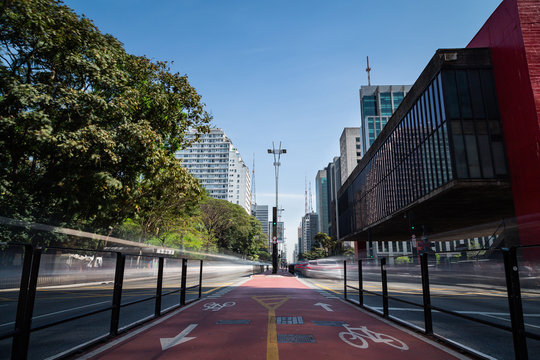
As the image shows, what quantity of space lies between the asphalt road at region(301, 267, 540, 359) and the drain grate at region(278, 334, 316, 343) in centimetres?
222

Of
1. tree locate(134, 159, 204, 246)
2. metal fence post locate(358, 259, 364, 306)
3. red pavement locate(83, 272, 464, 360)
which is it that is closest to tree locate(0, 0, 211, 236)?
tree locate(134, 159, 204, 246)

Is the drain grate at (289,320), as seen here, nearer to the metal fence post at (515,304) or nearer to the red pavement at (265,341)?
the red pavement at (265,341)

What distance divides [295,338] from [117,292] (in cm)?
321

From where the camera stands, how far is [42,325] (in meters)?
3.97

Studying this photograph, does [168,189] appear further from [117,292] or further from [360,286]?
[117,292]

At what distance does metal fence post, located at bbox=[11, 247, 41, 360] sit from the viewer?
3.58m

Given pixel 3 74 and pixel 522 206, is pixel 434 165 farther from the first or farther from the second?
pixel 3 74

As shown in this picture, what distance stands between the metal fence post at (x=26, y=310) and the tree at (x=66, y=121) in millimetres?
9916

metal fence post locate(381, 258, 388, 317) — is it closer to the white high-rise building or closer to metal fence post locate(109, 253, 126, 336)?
metal fence post locate(109, 253, 126, 336)

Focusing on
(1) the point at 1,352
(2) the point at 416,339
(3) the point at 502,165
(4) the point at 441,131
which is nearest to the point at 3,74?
(1) the point at 1,352

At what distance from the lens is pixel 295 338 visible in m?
5.23

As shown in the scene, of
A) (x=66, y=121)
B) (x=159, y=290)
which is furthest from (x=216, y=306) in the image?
(x=66, y=121)

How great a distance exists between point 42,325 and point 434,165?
2563 cm

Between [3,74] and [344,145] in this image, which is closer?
[3,74]
